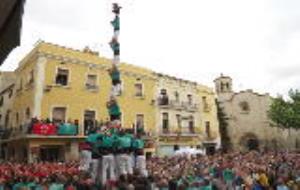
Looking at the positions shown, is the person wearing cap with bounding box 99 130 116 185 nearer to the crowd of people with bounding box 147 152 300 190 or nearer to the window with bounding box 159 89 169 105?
the crowd of people with bounding box 147 152 300 190

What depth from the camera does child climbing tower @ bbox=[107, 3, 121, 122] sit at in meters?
13.6

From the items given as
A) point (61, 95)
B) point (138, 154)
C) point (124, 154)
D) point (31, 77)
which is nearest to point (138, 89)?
point (61, 95)

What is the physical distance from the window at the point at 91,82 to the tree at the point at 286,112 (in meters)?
21.1

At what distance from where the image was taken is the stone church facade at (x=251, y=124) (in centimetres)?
4241

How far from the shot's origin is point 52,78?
2553 cm

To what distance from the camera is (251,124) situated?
140 ft

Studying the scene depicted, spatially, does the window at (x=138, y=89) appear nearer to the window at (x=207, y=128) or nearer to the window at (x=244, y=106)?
the window at (x=207, y=128)

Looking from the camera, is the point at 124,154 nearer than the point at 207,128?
Yes

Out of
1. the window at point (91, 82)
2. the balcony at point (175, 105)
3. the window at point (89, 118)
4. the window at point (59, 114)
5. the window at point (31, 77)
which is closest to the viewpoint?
Result: the window at point (59, 114)

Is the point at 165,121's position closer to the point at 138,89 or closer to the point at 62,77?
the point at 138,89

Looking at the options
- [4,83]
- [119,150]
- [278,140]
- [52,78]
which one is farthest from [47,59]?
[278,140]

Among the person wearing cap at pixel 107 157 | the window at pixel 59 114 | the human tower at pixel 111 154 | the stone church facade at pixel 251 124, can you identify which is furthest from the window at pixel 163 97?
the person wearing cap at pixel 107 157

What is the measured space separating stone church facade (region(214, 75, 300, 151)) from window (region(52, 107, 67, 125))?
22.6 metres

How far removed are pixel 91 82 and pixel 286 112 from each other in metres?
21.9
